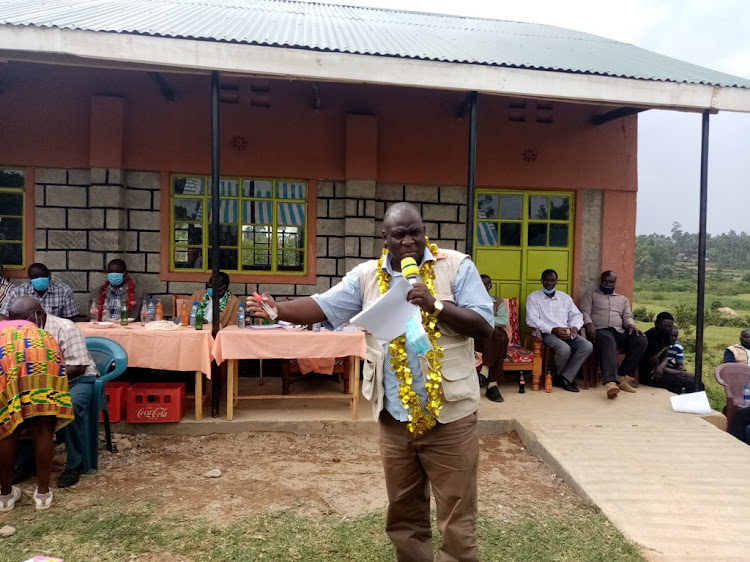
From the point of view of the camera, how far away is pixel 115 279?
20.4ft

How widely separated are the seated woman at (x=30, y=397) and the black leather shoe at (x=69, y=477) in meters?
0.30

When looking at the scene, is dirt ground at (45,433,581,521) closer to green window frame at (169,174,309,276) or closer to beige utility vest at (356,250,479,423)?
beige utility vest at (356,250,479,423)

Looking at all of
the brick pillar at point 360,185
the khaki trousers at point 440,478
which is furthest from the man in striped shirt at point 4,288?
the khaki trousers at point 440,478

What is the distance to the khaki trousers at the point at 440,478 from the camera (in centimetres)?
233

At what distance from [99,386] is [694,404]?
213 inches

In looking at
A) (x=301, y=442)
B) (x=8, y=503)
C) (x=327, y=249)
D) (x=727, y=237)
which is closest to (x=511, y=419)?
(x=301, y=442)

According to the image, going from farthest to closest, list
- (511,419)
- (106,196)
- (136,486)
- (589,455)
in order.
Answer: (106,196) < (511,419) < (589,455) < (136,486)

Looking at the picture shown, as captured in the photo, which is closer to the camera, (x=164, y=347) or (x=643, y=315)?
(x=164, y=347)

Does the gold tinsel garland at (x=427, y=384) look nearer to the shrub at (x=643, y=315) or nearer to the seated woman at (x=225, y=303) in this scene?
the seated woman at (x=225, y=303)

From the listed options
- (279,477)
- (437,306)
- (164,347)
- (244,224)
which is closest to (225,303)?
(164,347)

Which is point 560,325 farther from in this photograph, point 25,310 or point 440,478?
point 25,310

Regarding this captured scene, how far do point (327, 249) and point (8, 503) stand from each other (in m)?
4.30

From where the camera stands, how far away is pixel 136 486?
12.8 feet

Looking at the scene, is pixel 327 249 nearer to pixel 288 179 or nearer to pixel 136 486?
pixel 288 179
